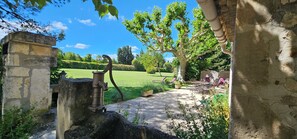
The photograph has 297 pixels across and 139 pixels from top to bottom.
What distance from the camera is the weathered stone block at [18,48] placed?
2.99 metres

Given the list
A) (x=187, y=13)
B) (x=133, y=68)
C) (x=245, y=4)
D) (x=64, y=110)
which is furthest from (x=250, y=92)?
(x=133, y=68)

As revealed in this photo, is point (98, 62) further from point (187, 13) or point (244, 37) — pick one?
point (187, 13)

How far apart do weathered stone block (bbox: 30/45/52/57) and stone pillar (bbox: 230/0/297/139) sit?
311 cm

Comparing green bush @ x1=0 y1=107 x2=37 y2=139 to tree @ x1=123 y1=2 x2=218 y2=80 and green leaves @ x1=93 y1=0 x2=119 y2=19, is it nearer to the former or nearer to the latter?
green leaves @ x1=93 y1=0 x2=119 y2=19

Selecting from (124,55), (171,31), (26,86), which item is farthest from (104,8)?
(124,55)

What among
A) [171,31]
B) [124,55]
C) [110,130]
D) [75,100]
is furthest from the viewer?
[124,55]

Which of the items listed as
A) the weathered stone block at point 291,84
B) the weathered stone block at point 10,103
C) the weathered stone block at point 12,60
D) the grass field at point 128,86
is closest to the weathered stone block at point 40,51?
the weathered stone block at point 12,60

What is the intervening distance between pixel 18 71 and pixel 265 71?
11.1 feet

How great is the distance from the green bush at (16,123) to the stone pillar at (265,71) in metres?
2.45

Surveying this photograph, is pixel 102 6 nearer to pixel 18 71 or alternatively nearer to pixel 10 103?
pixel 18 71

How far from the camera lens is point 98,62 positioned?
246 cm

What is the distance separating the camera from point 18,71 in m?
3.07

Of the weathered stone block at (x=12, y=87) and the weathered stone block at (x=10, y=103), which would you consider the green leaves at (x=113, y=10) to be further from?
the weathered stone block at (x=10, y=103)

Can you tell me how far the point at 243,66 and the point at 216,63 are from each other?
784 inches
